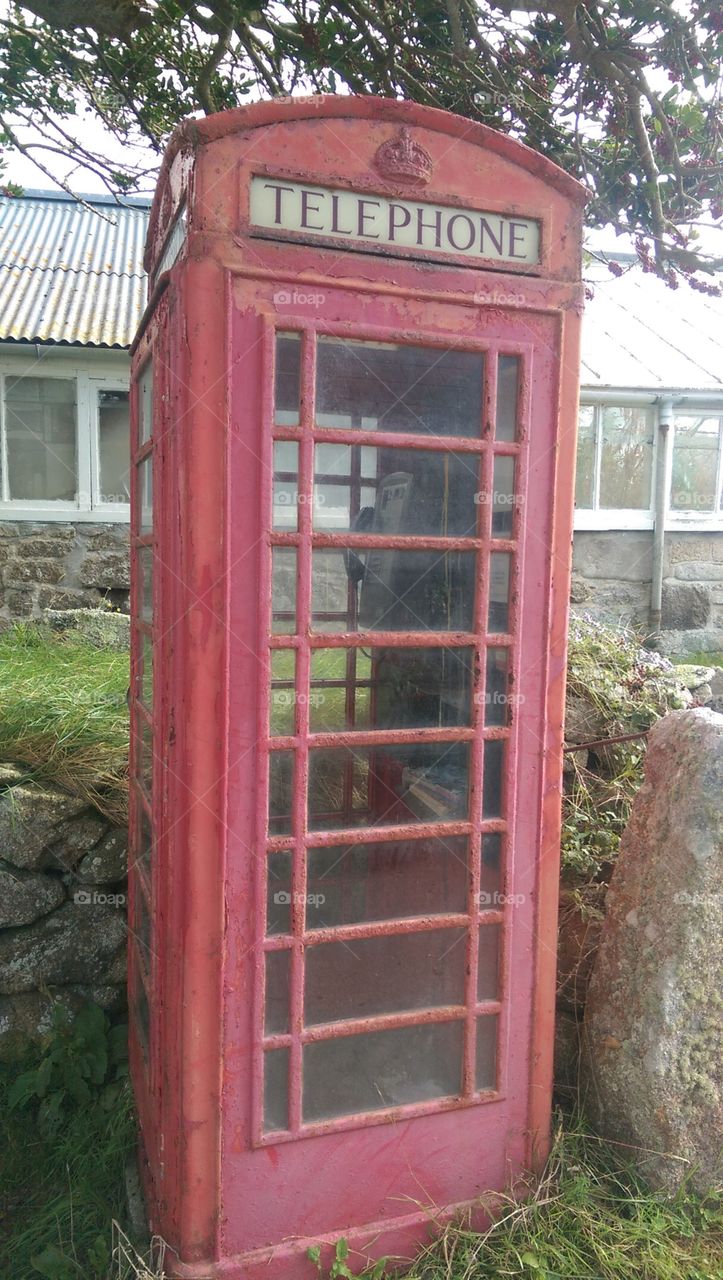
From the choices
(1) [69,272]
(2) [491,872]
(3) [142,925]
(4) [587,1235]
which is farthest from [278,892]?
(1) [69,272]

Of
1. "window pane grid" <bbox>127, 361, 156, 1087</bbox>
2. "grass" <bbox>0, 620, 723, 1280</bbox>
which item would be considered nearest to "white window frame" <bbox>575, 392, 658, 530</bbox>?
"grass" <bbox>0, 620, 723, 1280</bbox>

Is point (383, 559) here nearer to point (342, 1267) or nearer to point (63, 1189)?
point (342, 1267)

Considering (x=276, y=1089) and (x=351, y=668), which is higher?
(x=351, y=668)

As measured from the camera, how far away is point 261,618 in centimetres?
202

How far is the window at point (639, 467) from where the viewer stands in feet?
28.1

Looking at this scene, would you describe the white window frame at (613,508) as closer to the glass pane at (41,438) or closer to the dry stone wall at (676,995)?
the glass pane at (41,438)

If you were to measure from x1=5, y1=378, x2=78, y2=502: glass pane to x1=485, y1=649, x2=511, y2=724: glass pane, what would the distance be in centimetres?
586

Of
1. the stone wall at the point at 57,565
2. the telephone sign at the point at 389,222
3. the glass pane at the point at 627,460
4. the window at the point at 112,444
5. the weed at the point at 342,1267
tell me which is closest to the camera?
the telephone sign at the point at 389,222

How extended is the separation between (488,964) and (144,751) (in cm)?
120

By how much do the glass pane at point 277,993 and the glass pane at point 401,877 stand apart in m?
0.21

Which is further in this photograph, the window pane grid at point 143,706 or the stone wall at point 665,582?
the stone wall at point 665,582

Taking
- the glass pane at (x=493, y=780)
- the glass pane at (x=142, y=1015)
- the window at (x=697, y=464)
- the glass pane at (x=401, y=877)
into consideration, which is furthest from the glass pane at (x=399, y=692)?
the window at (x=697, y=464)

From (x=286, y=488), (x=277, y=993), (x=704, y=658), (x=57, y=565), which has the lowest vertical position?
(x=277, y=993)

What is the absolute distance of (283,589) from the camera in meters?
2.07
